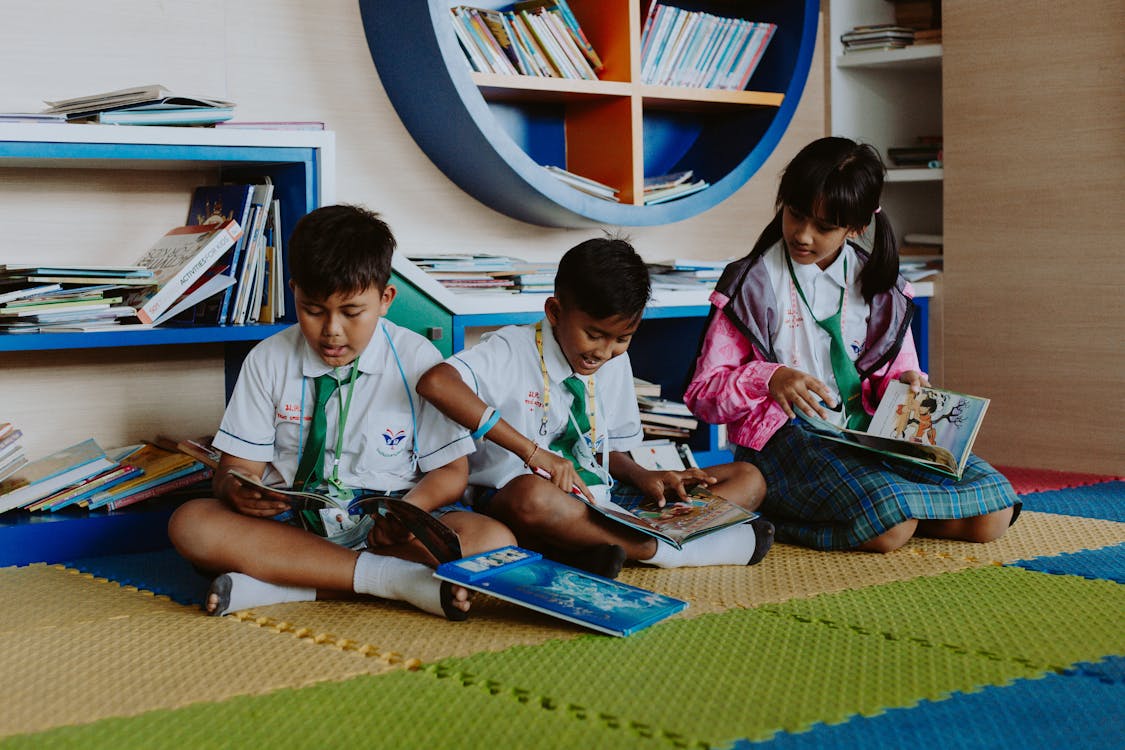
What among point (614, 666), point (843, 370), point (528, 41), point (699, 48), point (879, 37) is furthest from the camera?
point (879, 37)

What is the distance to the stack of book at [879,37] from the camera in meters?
2.99

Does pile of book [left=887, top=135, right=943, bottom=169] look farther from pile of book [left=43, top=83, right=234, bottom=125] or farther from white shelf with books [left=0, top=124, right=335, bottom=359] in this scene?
pile of book [left=43, top=83, right=234, bottom=125]

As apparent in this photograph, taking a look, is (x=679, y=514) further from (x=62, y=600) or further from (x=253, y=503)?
(x=62, y=600)

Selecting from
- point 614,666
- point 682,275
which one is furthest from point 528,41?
point 614,666

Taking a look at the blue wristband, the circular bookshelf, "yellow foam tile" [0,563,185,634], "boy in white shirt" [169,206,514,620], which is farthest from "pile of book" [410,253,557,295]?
"yellow foam tile" [0,563,185,634]

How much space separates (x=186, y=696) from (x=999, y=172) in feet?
7.33

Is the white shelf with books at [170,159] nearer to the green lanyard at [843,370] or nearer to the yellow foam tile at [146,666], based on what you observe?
the yellow foam tile at [146,666]

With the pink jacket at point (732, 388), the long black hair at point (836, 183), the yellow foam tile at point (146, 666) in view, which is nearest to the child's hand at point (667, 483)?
the pink jacket at point (732, 388)

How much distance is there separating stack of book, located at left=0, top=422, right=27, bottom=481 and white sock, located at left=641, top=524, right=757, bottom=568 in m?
1.07

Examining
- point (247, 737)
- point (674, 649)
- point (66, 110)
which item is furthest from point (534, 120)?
point (247, 737)

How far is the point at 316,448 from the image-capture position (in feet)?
5.46

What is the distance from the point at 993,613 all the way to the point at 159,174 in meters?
1.67

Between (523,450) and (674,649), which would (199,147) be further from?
(674,649)

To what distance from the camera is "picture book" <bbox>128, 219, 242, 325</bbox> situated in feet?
6.30
